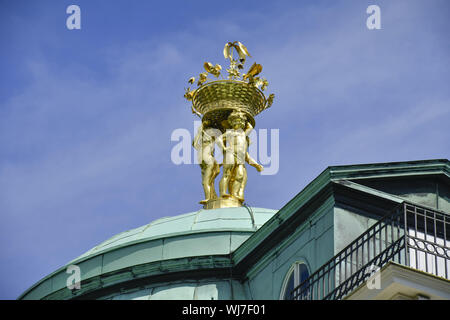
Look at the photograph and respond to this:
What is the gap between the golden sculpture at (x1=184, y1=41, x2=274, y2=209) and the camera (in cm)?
4309

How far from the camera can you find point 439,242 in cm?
3347

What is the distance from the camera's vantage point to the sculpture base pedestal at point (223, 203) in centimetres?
4266

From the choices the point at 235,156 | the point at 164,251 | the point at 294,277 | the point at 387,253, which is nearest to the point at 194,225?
the point at 164,251

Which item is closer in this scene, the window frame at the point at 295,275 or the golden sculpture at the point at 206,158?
the window frame at the point at 295,275

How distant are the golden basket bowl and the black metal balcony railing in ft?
33.7

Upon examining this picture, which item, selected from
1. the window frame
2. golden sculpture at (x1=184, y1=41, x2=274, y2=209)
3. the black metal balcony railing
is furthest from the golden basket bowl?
the black metal balcony railing

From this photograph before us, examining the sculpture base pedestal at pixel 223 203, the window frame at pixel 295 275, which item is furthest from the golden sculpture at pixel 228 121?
the window frame at pixel 295 275

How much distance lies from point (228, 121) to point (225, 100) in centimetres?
58

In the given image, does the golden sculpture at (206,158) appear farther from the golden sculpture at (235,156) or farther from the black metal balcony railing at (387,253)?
the black metal balcony railing at (387,253)

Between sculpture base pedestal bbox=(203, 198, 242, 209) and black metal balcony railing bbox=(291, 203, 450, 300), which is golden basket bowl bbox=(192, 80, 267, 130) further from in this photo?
black metal balcony railing bbox=(291, 203, 450, 300)

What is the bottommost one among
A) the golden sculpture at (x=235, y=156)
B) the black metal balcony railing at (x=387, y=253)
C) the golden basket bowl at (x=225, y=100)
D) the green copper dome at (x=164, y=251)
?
the black metal balcony railing at (x=387, y=253)

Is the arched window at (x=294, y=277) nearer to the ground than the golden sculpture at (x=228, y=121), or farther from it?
nearer to the ground
